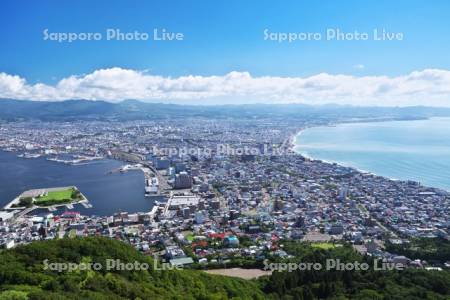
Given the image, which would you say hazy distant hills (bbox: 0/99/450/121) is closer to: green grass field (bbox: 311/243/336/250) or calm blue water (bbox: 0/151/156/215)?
calm blue water (bbox: 0/151/156/215)

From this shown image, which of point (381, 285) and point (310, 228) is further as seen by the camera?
point (310, 228)

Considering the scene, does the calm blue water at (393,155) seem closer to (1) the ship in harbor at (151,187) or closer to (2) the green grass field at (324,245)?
(2) the green grass field at (324,245)

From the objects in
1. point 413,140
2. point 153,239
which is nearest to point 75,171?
point 153,239

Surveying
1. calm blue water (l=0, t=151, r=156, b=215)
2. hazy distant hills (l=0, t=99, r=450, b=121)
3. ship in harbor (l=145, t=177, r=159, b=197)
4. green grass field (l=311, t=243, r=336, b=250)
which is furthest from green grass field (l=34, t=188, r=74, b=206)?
hazy distant hills (l=0, t=99, r=450, b=121)

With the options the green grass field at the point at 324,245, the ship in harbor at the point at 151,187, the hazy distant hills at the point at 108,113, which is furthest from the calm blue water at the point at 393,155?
the hazy distant hills at the point at 108,113

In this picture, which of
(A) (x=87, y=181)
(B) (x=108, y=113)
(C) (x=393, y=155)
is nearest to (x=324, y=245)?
(A) (x=87, y=181)

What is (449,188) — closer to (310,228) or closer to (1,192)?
(310,228)
